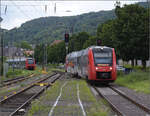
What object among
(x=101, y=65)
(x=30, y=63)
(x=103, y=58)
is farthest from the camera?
(x=30, y=63)

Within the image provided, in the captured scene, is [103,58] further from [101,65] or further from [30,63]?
[30,63]

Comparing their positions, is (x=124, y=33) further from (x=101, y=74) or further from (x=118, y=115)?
(x=118, y=115)

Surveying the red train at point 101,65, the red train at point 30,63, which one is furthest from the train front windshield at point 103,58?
the red train at point 30,63

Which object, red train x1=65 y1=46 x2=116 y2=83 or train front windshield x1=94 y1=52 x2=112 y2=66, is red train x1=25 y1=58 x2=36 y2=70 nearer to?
red train x1=65 y1=46 x2=116 y2=83

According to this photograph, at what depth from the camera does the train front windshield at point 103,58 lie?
25.3 meters

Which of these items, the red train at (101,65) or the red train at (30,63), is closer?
the red train at (101,65)

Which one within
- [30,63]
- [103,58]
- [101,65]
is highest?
[30,63]

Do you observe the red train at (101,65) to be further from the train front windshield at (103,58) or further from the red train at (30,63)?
the red train at (30,63)

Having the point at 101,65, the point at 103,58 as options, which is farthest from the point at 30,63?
the point at 101,65

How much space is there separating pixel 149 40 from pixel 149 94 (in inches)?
655

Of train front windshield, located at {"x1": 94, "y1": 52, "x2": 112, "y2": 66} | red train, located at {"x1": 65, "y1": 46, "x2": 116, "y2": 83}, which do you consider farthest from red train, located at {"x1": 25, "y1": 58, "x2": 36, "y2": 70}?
train front windshield, located at {"x1": 94, "y1": 52, "x2": 112, "y2": 66}

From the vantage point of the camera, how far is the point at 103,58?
25.5 m

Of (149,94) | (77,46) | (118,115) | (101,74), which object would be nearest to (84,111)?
(118,115)

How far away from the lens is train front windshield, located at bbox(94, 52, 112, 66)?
83.0 feet
